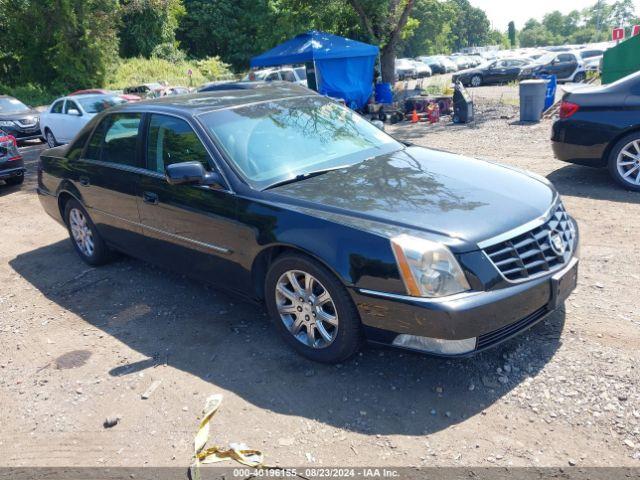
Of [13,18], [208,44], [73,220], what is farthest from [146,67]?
[73,220]

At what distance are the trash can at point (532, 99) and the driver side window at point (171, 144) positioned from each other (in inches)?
425

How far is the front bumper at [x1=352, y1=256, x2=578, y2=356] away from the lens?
3.02m

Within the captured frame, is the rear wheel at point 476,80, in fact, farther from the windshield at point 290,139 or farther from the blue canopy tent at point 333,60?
the windshield at point 290,139

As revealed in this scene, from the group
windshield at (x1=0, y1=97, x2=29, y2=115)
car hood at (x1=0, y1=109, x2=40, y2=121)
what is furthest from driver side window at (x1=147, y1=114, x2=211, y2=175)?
windshield at (x1=0, y1=97, x2=29, y2=115)

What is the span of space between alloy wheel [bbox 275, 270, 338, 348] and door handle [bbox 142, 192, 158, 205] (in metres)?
1.48

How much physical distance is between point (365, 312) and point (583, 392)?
1.30 metres

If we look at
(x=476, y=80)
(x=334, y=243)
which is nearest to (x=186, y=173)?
(x=334, y=243)

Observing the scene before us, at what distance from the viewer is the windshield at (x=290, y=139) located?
404cm

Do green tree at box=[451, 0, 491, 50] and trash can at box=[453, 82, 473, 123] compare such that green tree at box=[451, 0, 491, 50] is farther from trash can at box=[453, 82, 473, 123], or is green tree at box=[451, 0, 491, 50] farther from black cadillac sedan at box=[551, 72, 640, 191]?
black cadillac sedan at box=[551, 72, 640, 191]

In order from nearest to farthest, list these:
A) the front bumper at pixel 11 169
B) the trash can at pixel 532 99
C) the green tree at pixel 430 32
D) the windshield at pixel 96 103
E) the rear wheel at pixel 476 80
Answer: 1. the front bumper at pixel 11 169
2. the trash can at pixel 532 99
3. the windshield at pixel 96 103
4. the rear wheel at pixel 476 80
5. the green tree at pixel 430 32

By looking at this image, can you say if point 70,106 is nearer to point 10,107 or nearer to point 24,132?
point 24,132

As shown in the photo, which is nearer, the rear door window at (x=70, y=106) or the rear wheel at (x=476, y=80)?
the rear door window at (x=70, y=106)

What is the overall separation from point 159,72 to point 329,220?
131 ft

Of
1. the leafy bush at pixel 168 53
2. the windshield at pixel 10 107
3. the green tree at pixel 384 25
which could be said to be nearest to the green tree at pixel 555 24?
the leafy bush at pixel 168 53
